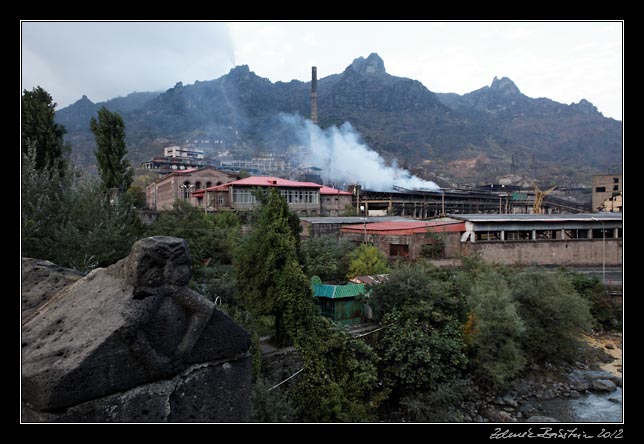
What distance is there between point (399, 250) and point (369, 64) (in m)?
117

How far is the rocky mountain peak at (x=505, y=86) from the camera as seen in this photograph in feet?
425

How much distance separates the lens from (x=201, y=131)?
9700 centimetres

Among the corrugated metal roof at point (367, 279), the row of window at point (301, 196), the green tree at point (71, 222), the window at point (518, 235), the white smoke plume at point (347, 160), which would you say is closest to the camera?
the green tree at point (71, 222)

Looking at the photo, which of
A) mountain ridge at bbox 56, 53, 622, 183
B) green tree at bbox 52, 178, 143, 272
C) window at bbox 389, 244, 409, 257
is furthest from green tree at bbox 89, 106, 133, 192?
mountain ridge at bbox 56, 53, 622, 183

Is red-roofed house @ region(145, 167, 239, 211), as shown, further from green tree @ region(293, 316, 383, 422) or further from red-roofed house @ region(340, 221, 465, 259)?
green tree @ region(293, 316, 383, 422)

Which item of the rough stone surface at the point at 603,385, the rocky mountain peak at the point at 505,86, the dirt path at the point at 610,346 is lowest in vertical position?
the rough stone surface at the point at 603,385

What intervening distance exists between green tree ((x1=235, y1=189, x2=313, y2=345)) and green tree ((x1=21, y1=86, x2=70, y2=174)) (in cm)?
822

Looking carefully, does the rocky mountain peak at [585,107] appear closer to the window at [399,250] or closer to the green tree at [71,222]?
the window at [399,250]

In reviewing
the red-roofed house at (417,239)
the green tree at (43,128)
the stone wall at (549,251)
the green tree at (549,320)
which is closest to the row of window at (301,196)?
the red-roofed house at (417,239)

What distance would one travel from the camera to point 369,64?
127 m

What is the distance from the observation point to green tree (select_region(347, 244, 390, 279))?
18.7 m

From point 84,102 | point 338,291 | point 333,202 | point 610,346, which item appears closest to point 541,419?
point 338,291

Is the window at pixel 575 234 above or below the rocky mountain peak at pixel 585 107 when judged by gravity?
below

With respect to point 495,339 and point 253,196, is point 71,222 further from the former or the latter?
point 253,196
